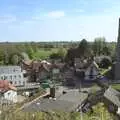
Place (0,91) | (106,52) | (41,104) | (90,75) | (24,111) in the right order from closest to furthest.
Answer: (24,111) < (41,104) < (0,91) < (90,75) < (106,52)

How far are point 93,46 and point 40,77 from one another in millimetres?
31702

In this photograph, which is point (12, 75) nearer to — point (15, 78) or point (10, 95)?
point (15, 78)

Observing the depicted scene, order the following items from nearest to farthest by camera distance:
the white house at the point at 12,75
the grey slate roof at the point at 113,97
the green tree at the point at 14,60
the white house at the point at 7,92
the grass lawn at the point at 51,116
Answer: the grass lawn at the point at 51,116 → the grey slate roof at the point at 113,97 → the white house at the point at 7,92 → the white house at the point at 12,75 → the green tree at the point at 14,60

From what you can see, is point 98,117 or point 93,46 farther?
point 93,46

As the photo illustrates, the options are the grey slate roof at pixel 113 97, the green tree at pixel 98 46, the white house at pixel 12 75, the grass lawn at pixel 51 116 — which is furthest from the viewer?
the green tree at pixel 98 46

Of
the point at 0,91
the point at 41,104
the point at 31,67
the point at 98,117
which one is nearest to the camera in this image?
the point at 98,117

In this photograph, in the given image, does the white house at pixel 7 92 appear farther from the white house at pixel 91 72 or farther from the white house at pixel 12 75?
the white house at pixel 91 72

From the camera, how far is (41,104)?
81.9 feet

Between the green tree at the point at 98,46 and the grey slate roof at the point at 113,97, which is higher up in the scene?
the green tree at the point at 98,46

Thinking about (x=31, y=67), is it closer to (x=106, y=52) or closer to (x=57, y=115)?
(x=106, y=52)

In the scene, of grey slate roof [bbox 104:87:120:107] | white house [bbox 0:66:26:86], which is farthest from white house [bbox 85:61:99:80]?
grey slate roof [bbox 104:87:120:107]

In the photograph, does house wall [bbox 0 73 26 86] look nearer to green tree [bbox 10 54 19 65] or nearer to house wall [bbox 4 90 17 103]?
house wall [bbox 4 90 17 103]

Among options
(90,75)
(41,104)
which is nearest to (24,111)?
(41,104)

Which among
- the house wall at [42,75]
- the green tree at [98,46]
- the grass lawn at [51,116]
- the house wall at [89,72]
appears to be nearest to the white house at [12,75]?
the house wall at [42,75]
